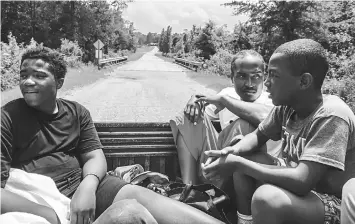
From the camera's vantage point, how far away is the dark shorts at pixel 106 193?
2197mm

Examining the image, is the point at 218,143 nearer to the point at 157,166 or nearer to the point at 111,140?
the point at 157,166

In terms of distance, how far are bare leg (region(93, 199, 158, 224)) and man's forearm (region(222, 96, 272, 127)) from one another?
1.25m

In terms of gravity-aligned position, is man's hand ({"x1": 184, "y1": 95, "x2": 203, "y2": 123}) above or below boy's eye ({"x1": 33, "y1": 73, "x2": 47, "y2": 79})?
below

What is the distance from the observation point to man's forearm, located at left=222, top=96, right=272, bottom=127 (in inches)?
104

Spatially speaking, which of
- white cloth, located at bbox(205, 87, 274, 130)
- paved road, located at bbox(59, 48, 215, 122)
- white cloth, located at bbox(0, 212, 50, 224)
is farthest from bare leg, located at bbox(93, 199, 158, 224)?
paved road, located at bbox(59, 48, 215, 122)

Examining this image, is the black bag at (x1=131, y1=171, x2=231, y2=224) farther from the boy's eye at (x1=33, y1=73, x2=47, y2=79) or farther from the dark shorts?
the boy's eye at (x1=33, y1=73, x2=47, y2=79)

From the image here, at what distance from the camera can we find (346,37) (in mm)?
15859

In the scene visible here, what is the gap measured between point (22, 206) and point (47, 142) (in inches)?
19.0

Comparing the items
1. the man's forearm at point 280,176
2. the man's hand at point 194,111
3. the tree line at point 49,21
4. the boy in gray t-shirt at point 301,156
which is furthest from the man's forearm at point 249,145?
the tree line at point 49,21

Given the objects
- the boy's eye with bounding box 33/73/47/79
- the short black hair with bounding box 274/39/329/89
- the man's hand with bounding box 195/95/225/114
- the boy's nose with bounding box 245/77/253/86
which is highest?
the short black hair with bounding box 274/39/329/89

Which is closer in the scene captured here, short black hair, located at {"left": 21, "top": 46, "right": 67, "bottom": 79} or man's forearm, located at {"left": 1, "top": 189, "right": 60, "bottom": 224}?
man's forearm, located at {"left": 1, "top": 189, "right": 60, "bottom": 224}

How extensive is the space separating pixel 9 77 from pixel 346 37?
1405 centimetres

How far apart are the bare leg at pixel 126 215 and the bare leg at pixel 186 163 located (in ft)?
3.91

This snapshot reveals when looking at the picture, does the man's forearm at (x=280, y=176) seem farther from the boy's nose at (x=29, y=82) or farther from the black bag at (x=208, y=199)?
the boy's nose at (x=29, y=82)
